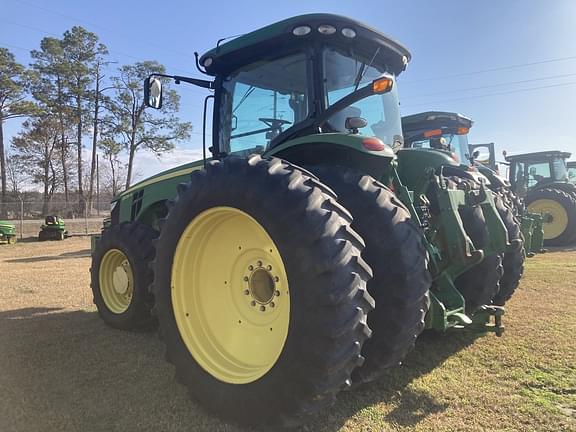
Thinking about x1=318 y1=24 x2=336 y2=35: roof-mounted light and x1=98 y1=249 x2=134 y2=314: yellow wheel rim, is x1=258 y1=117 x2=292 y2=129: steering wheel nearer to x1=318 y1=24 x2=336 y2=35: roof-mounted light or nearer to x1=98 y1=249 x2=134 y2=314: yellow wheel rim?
x1=318 y1=24 x2=336 y2=35: roof-mounted light

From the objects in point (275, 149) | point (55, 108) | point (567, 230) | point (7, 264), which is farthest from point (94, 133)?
point (275, 149)

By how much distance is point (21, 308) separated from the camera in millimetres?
5730

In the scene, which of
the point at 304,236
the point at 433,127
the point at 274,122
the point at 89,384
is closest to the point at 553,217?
Answer: the point at 433,127

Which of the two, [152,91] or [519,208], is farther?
[519,208]

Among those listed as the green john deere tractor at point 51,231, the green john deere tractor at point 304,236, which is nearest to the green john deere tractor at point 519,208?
the green john deere tractor at point 304,236

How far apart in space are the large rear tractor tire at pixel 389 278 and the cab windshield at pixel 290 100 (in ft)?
3.21

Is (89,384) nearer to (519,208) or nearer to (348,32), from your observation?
(348,32)

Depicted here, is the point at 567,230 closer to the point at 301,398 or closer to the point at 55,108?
the point at 301,398

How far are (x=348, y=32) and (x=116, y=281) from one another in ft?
11.2

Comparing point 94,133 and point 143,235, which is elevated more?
point 94,133

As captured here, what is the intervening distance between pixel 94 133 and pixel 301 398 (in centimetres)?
3543

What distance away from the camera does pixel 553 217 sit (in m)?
13.2

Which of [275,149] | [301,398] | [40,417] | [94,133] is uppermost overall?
[94,133]

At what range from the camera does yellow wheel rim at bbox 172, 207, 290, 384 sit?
8.91 ft
